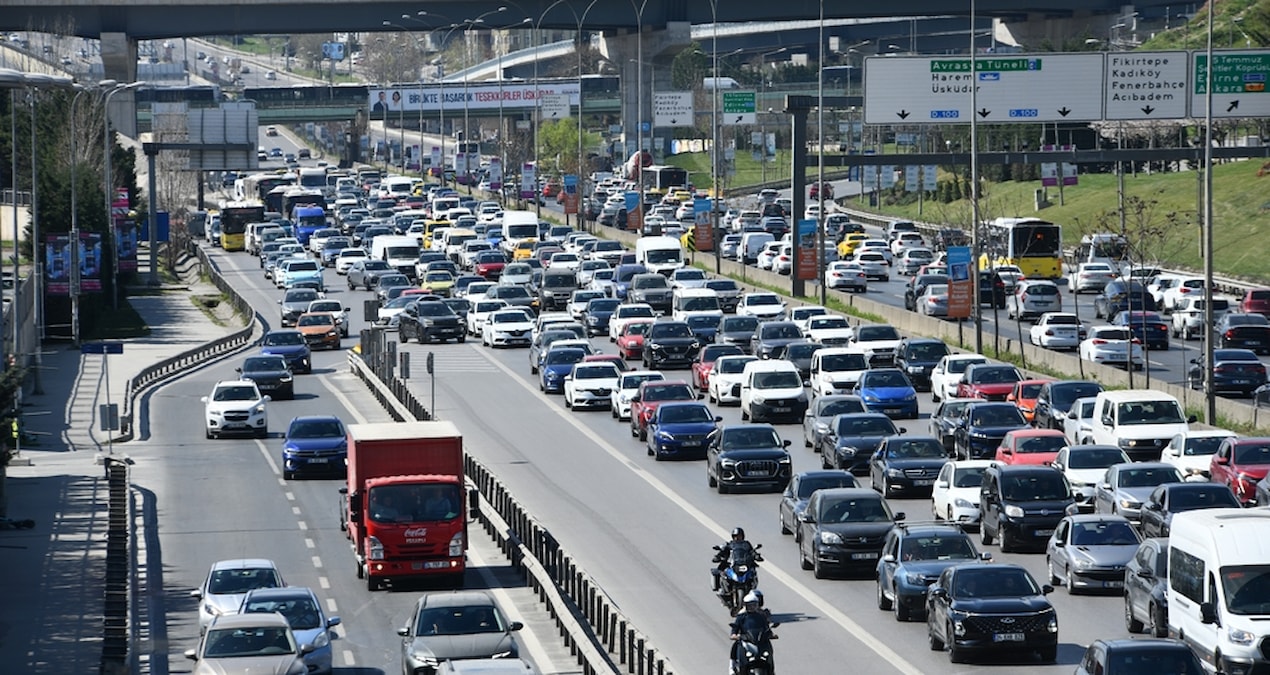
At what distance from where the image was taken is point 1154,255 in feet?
297

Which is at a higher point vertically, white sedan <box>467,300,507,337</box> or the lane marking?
white sedan <box>467,300,507,337</box>

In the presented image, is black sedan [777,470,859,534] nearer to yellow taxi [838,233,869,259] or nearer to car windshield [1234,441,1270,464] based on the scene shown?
car windshield [1234,441,1270,464]

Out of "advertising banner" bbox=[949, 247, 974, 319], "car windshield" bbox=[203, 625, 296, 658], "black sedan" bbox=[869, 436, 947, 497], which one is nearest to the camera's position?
"car windshield" bbox=[203, 625, 296, 658]

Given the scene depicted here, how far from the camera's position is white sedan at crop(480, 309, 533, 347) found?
230ft

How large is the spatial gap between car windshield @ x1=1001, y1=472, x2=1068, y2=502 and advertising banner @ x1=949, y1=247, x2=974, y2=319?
87.4 feet

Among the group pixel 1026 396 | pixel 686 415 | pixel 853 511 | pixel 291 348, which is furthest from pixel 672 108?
pixel 853 511

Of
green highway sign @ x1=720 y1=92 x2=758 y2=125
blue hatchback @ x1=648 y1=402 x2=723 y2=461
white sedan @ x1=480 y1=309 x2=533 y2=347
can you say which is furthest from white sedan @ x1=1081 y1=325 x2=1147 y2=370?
green highway sign @ x1=720 y1=92 x2=758 y2=125

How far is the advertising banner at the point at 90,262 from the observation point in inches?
3184

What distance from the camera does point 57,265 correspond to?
79.3 meters

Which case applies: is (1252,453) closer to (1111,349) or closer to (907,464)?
(907,464)

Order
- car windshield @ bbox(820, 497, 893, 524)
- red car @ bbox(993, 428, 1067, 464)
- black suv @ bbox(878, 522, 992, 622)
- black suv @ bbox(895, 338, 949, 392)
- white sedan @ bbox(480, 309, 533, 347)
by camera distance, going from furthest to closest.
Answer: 1. white sedan @ bbox(480, 309, 533, 347)
2. black suv @ bbox(895, 338, 949, 392)
3. red car @ bbox(993, 428, 1067, 464)
4. car windshield @ bbox(820, 497, 893, 524)
5. black suv @ bbox(878, 522, 992, 622)

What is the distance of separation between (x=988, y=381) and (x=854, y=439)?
26.8ft

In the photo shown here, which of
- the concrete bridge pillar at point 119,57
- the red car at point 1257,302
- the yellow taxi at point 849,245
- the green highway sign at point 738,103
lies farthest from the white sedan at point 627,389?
the concrete bridge pillar at point 119,57

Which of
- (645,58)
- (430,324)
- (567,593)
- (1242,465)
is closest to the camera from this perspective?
(567,593)
